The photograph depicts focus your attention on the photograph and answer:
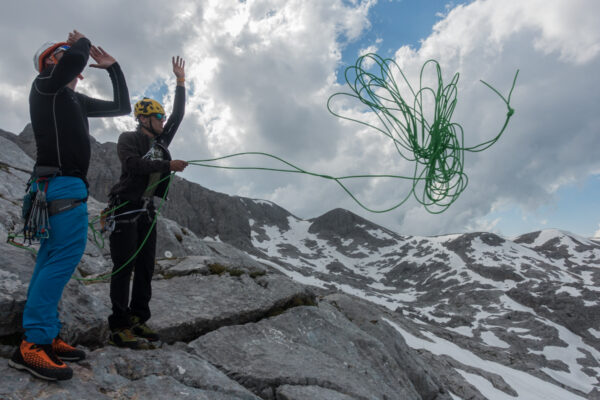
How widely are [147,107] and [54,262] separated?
295 centimetres

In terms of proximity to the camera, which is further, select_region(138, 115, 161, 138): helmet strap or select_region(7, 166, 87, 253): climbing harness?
select_region(138, 115, 161, 138): helmet strap

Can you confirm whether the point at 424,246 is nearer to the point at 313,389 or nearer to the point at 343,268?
the point at 343,268

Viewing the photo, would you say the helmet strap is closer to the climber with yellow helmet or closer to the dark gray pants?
the climber with yellow helmet

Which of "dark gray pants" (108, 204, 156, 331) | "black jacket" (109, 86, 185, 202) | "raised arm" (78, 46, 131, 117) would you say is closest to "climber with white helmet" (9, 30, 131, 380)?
"raised arm" (78, 46, 131, 117)

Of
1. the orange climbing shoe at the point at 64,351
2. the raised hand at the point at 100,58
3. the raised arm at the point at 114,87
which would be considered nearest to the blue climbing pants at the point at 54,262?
the orange climbing shoe at the point at 64,351

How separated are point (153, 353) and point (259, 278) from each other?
15.0ft

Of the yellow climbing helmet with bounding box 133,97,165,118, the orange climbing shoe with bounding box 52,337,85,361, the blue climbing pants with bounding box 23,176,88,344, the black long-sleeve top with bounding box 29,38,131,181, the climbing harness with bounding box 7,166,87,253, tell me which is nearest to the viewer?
the blue climbing pants with bounding box 23,176,88,344

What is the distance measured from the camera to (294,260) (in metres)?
147

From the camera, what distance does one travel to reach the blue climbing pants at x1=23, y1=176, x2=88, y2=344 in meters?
3.99

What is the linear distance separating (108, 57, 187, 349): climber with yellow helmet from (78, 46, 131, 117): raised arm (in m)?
0.33

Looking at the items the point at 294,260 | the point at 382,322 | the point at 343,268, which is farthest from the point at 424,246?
the point at 382,322

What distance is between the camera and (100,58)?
5.53 m

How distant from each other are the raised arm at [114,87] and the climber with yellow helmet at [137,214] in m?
0.33

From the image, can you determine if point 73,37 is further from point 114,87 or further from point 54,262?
point 54,262
